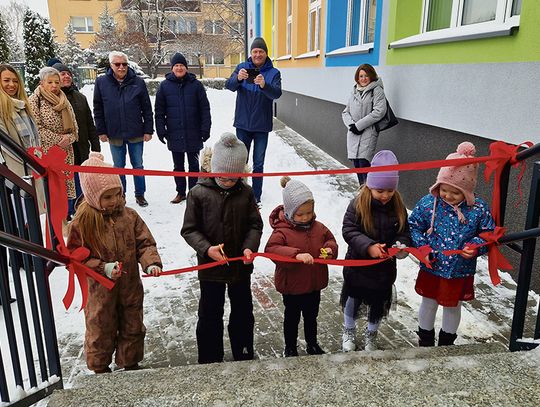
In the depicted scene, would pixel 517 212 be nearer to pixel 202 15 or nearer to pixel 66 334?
pixel 66 334

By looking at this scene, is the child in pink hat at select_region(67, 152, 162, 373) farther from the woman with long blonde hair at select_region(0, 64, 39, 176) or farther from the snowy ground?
the woman with long blonde hair at select_region(0, 64, 39, 176)

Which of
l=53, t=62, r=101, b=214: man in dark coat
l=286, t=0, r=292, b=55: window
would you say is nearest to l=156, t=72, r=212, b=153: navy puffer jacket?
l=53, t=62, r=101, b=214: man in dark coat

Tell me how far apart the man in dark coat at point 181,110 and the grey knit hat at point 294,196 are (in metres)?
3.66

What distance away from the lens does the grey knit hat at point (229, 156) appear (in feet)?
8.97

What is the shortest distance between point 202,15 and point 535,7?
43136 millimetres

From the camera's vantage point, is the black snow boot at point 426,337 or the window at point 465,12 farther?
the window at point 465,12

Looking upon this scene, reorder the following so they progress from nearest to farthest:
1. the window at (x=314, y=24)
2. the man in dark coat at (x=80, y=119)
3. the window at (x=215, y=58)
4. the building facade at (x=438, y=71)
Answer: the building facade at (x=438, y=71), the man in dark coat at (x=80, y=119), the window at (x=314, y=24), the window at (x=215, y=58)

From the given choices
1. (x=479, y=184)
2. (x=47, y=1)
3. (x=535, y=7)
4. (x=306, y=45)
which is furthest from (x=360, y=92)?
(x=47, y=1)

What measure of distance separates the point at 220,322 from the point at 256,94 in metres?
3.90

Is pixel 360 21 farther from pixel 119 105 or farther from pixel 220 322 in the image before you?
pixel 220 322

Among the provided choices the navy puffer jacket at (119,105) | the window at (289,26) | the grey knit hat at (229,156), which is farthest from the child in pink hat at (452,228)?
the window at (289,26)

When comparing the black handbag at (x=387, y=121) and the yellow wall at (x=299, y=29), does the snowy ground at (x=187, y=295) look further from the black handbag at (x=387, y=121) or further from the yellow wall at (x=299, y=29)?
the yellow wall at (x=299, y=29)

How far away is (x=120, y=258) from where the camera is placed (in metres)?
2.65

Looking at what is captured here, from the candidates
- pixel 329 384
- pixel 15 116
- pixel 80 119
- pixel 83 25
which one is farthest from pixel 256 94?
pixel 83 25
